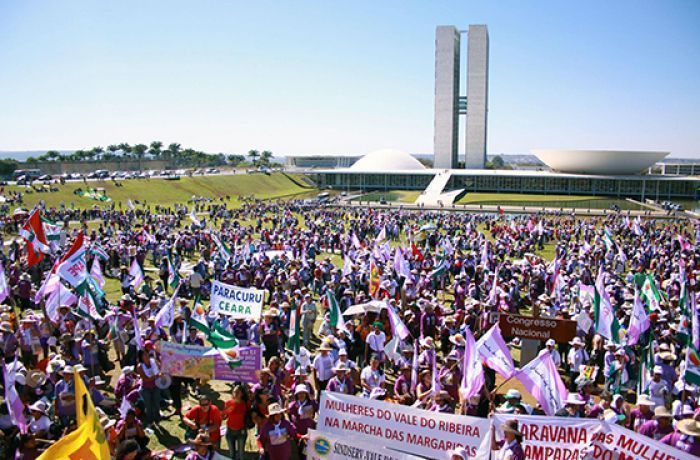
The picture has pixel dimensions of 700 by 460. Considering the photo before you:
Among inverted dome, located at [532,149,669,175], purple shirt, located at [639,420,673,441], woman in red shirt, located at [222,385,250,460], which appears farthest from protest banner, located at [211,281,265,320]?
inverted dome, located at [532,149,669,175]

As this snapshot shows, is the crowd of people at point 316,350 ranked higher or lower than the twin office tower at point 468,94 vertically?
lower

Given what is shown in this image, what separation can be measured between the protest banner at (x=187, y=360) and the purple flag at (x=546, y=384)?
4.50m

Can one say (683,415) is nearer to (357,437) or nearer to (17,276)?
(357,437)

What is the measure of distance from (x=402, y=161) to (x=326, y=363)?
10034cm

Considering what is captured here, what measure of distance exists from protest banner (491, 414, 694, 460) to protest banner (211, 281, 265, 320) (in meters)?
6.13

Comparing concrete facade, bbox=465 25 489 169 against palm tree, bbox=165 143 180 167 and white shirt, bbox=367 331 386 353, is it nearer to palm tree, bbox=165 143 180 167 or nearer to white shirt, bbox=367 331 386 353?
palm tree, bbox=165 143 180 167

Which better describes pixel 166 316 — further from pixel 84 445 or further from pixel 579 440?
pixel 579 440

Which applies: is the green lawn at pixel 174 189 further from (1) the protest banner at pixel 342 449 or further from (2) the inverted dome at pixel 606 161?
(1) the protest banner at pixel 342 449

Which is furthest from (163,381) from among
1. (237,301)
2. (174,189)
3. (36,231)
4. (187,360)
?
(174,189)

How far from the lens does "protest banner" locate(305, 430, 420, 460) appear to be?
19.6 feet

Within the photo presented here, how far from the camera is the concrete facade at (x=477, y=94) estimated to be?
108 meters

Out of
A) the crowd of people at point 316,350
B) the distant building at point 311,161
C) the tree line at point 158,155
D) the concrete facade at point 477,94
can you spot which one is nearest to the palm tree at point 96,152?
the tree line at point 158,155

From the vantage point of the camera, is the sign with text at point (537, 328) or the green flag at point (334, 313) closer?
the sign with text at point (537, 328)

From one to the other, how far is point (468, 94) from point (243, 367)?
108122 millimetres
